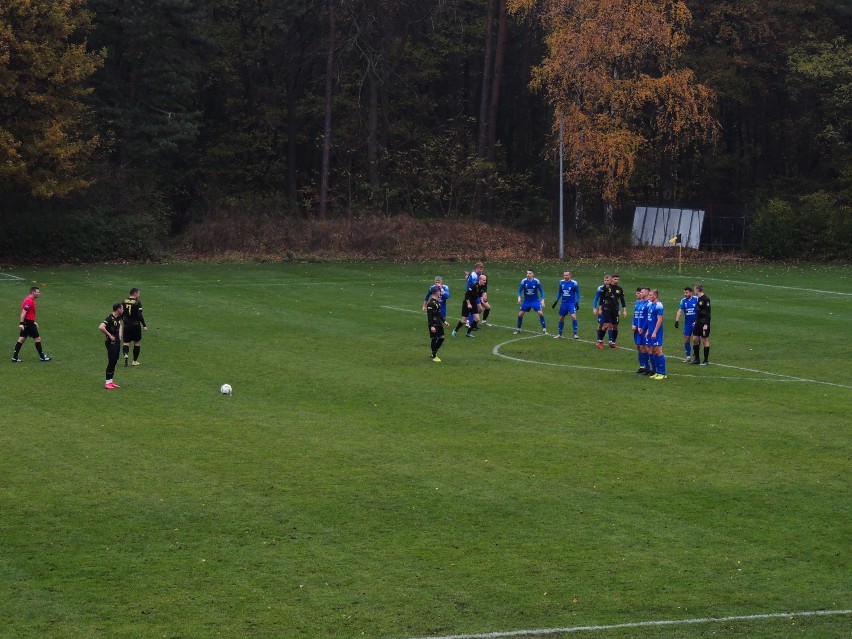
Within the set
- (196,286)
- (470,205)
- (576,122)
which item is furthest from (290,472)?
A: (470,205)

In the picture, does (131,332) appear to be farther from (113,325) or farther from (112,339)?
(112,339)

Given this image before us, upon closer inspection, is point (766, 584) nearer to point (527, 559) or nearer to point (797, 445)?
point (527, 559)

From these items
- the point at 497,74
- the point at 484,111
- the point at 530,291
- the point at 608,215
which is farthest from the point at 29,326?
the point at 484,111

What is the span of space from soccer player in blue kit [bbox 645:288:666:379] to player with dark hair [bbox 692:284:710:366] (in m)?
2.21

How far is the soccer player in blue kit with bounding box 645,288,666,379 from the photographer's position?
91.6 feet

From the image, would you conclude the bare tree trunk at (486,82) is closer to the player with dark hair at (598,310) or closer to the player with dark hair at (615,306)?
the player with dark hair at (598,310)

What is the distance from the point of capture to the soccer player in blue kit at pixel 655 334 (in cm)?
2792

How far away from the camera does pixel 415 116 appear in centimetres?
8244

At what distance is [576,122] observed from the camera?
2569 inches

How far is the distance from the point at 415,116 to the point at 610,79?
1989 centimetres

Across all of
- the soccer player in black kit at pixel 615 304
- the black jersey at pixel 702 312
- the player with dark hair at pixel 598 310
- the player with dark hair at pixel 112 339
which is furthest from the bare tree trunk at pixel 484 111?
the player with dark hair at pixel 112 339

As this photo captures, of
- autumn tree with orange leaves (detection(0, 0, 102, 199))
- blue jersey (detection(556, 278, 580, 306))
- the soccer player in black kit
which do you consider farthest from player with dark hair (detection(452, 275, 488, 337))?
autumn tree with orange leaves (detection(0, 0, 102, 199))

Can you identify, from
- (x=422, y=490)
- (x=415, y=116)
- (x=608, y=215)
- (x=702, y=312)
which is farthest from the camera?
(x=415, y=116)

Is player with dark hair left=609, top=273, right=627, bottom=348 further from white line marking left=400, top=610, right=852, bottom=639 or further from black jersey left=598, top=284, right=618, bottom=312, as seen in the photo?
white line marking left=400, top=610, right=852, bottom=639
